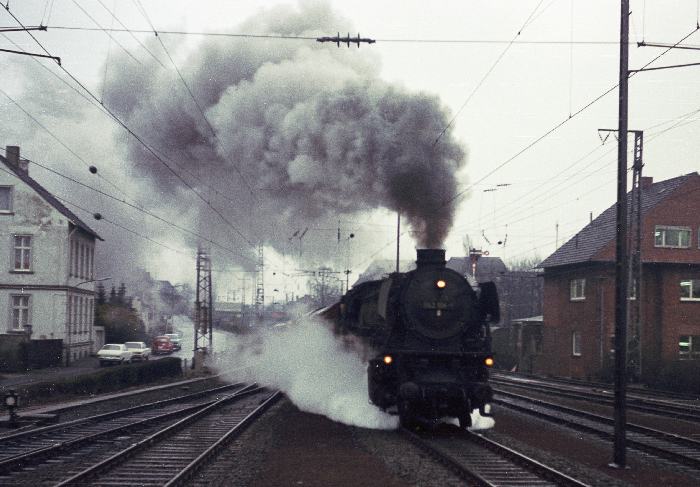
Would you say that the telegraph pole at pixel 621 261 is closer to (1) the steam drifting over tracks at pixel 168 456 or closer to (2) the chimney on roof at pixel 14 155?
(1) the steam drifting over tracks at pixel 168 456

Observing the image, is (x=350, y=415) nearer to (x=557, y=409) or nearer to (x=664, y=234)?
(x=557, y=409)

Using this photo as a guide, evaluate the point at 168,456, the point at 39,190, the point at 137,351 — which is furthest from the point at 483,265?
the point at 168,456

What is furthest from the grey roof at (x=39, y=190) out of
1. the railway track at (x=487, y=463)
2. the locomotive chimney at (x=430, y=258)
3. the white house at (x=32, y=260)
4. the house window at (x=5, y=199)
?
the railway track at (x=487, y=463)

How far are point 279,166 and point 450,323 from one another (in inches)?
412

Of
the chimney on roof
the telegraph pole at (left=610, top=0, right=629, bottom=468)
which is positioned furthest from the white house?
the telegraph pole at (left=610, top=0, right=629, bottom=468)

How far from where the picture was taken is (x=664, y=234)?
37.6 metres

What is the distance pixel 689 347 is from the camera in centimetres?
3650

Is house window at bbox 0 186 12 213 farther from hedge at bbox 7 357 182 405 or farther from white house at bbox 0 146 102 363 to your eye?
hedge at bbox 7 357 182 405

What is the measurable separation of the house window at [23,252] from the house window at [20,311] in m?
1.49

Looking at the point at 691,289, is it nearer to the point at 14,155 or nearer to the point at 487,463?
the point at 487,463

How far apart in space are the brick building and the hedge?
65.2ft

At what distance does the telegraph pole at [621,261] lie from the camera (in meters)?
11.1

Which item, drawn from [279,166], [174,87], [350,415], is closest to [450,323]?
[350,415]

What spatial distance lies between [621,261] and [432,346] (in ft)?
13.1
